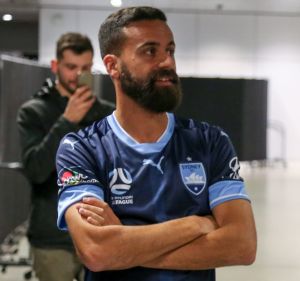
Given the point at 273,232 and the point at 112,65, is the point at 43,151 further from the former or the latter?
the point at 273,232

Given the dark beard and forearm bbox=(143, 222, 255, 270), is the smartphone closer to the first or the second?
the dark beard

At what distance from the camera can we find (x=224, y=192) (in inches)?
57.4

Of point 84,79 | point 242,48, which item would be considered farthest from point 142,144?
point 242,48

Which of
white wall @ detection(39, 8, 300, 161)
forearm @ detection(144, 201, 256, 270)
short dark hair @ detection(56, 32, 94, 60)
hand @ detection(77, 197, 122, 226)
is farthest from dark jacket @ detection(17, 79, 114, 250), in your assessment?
white wall @ detection(39, 8, 300, 161)

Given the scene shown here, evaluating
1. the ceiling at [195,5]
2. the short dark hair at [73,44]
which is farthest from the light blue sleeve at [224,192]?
the ceiling at [195,5]

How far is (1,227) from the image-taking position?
477 centimetres

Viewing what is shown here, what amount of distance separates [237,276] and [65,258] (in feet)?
8.49

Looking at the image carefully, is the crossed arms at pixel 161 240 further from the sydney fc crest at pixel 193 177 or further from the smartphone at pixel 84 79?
the smartphone at pixel 84 79

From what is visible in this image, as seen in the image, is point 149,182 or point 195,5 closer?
point 149,182

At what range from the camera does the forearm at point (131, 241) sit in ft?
4.42

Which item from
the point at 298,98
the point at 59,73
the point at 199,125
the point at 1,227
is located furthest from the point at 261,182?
the point at 199,125

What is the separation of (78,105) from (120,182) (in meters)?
0.96

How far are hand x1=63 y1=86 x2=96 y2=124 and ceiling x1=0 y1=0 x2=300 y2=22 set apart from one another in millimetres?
9971

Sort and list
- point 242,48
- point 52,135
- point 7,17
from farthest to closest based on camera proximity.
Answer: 1. point 7,17
2. point 242,48
3. point 52,135
